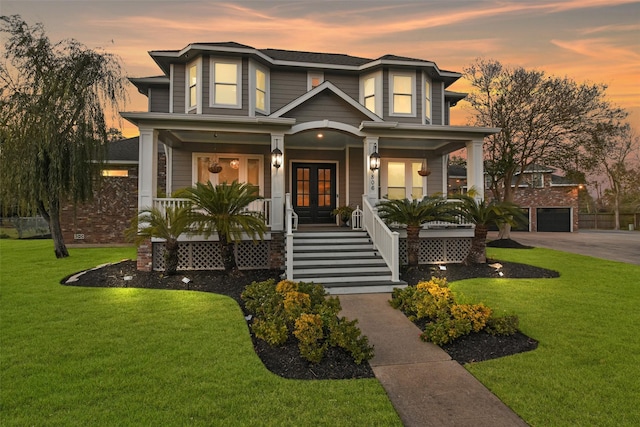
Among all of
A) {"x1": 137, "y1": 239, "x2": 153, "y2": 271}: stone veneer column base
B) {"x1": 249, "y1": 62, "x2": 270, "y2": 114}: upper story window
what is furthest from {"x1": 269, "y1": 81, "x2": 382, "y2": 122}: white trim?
{"x1": 137, "y1": 239, "x2": 153, "y2": 271}: stone veneer column base

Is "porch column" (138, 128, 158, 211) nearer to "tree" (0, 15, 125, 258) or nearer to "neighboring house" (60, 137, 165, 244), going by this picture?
"tree" (0, 15, 125, 258)

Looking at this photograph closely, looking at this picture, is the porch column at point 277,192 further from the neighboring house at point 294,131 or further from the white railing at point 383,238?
the white railing at point 383,238

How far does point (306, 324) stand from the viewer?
4152 millimetres

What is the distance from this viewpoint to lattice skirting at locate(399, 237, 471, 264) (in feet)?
32.3

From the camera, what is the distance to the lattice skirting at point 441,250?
32.3ft

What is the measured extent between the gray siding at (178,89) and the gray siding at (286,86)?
10.6ft

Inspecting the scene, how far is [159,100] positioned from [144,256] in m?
7.17

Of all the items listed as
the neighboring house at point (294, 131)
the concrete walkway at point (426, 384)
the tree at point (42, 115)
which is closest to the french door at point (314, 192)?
the neighboring house at point (294, 131)

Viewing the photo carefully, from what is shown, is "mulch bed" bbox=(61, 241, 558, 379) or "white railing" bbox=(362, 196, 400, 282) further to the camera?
"white railing" bbox=(362, 196, 400, 282)

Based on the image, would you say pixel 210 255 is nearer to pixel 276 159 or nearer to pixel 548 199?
pixel 276 159

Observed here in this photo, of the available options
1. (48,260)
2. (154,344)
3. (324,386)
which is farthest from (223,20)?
(324,386)

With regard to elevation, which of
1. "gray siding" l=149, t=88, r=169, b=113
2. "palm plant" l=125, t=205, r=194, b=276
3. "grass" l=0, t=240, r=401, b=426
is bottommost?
"grass" l=0, t=240, r=401, b=426

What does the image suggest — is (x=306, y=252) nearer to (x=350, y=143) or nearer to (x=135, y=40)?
(x=350, y=143)

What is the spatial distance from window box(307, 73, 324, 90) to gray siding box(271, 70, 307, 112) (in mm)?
158
